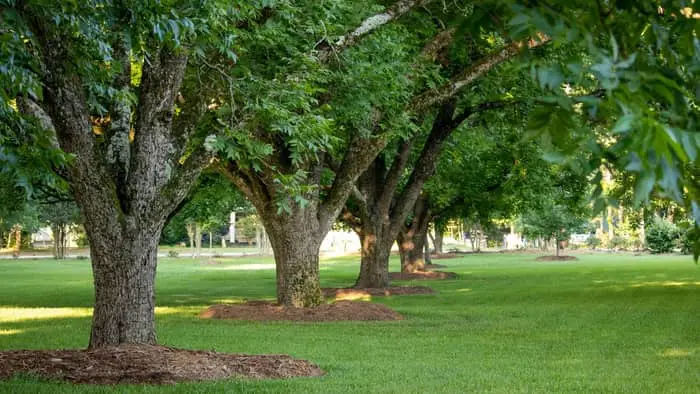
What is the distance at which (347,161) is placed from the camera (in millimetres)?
18609

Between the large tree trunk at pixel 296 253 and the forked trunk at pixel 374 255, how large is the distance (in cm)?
793

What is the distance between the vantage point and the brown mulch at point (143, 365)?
30.0ft

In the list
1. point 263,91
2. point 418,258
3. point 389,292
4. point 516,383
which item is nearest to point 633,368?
point 516,383

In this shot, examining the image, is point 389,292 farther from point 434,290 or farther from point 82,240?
point 82,240

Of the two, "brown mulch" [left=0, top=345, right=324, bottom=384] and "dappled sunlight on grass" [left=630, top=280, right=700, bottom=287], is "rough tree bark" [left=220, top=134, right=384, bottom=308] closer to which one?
"brown mulch" [left=0, top=345, right=324, bottom=384]

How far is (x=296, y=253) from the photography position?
18.0 m

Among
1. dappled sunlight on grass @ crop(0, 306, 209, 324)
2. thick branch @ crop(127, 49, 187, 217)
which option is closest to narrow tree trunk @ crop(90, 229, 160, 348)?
thick branch @ crop(127, 49, 187, 217)

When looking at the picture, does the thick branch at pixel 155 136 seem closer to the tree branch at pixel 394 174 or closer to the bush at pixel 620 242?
the tree branch at pixel 394 174

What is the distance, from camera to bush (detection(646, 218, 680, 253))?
2342 inches

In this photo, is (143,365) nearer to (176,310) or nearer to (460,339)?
(460,339)

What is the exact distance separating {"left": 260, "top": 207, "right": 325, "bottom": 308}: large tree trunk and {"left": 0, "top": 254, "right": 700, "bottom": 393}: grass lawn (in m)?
1.63

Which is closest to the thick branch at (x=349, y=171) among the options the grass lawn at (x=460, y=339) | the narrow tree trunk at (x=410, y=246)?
the grass lawn at (x=460, y=339)

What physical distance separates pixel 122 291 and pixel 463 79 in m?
9.66

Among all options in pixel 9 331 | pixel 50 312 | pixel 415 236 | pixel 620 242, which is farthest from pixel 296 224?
pixel 620 242
